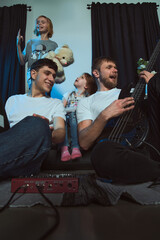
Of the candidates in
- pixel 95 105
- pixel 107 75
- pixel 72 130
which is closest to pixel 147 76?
pixel 95 105

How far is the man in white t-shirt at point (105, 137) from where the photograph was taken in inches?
17.3

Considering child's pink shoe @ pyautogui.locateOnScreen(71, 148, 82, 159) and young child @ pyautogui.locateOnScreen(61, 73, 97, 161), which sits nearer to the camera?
child's pink shoe @ pyautogui.locateOnScreen(71, 148, 82, 159)

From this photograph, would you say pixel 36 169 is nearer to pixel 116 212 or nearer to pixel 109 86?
pixel 116 212

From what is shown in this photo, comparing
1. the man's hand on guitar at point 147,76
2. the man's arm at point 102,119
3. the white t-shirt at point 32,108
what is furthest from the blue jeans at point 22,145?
the man's hand on guitar at point 147,76

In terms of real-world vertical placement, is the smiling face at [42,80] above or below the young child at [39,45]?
below

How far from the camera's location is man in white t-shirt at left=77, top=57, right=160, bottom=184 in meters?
0.44

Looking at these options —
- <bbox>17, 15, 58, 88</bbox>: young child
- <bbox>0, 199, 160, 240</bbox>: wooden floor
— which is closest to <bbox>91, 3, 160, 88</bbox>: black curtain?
<bbox>17, 15, 58, 88</bbox>: young child

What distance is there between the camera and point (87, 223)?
38 centimetres

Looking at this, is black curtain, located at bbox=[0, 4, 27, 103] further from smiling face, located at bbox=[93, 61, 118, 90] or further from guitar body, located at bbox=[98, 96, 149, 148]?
guitar body, located at bbox=[98, 96, 149, 148]

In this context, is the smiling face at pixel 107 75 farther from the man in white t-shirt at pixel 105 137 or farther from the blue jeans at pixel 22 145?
the blue jeans at pixel 22 145

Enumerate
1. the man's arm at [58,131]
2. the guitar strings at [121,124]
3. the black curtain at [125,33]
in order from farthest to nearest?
the black curtain at [125,33]
the man's arm at [58,131]
the guitar strings at [121,124]

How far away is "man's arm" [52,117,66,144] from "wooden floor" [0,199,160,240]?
563mm

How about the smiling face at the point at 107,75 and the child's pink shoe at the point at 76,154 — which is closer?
the child's pink shoe at the point at 76,154

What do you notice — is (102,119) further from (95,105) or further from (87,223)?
(87,223)
